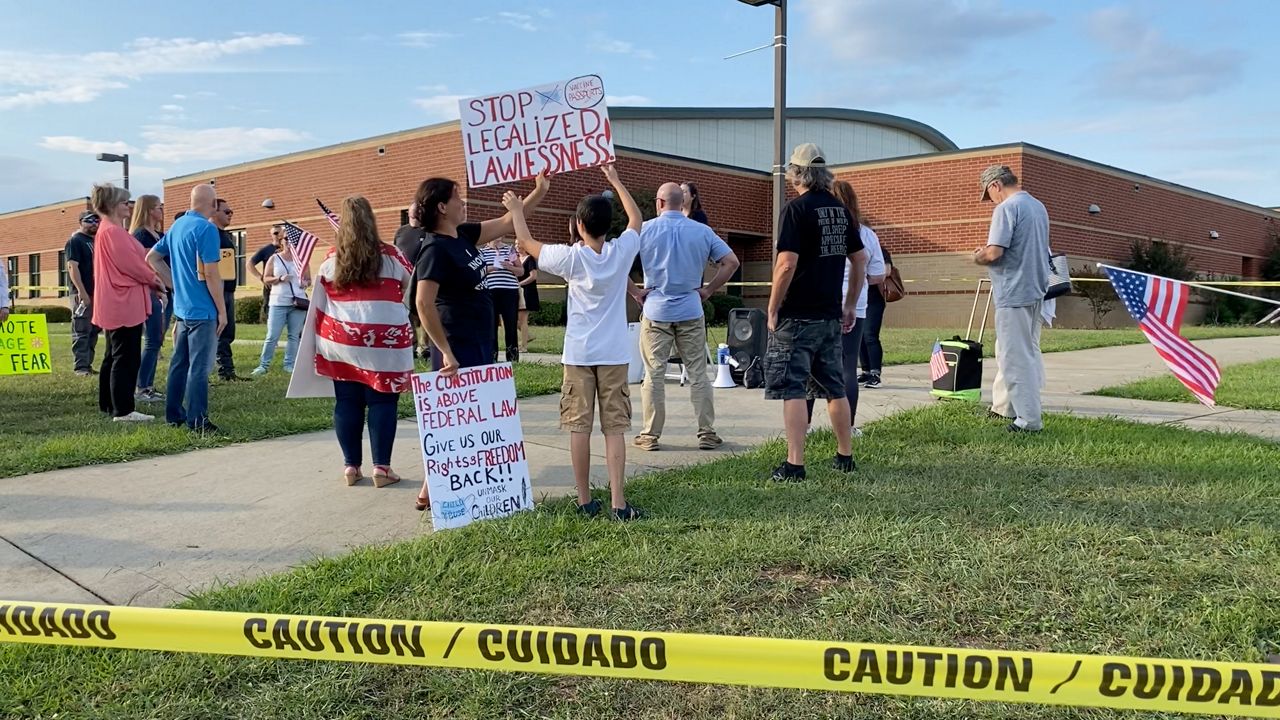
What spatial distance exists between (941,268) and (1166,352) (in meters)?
20.1

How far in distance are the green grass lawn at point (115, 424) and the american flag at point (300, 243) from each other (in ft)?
4.65

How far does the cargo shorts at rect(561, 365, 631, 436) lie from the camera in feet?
14.6

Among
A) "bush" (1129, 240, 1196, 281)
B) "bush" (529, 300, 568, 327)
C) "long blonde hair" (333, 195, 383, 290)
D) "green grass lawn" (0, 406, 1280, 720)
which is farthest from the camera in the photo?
"bush" (1129, 240, 1196, 281)

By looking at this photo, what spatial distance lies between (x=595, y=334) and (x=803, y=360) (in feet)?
4.60

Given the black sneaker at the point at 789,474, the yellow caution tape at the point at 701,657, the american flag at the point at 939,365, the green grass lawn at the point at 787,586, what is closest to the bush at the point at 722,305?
the american flag at the point at 939,365

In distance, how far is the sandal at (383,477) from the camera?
5.35 metres

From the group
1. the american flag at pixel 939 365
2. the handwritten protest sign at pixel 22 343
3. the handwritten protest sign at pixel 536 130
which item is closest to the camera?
the handwritten protest sign at pixel 536 130

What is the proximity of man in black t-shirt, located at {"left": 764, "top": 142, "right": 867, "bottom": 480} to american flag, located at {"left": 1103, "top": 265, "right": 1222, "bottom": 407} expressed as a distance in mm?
3188

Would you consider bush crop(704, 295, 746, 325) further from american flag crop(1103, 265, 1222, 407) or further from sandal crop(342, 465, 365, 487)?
sandal crop(342, 465, 365, 487)

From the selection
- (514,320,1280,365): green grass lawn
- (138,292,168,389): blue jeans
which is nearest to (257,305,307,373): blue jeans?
(138,292,168,389): blue jeans

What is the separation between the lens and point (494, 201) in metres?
23.4

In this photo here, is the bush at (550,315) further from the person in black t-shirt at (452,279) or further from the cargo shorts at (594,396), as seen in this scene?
the cargo shorts at (594,396)

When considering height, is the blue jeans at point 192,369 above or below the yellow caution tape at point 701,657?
above

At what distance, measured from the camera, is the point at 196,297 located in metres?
6.59
